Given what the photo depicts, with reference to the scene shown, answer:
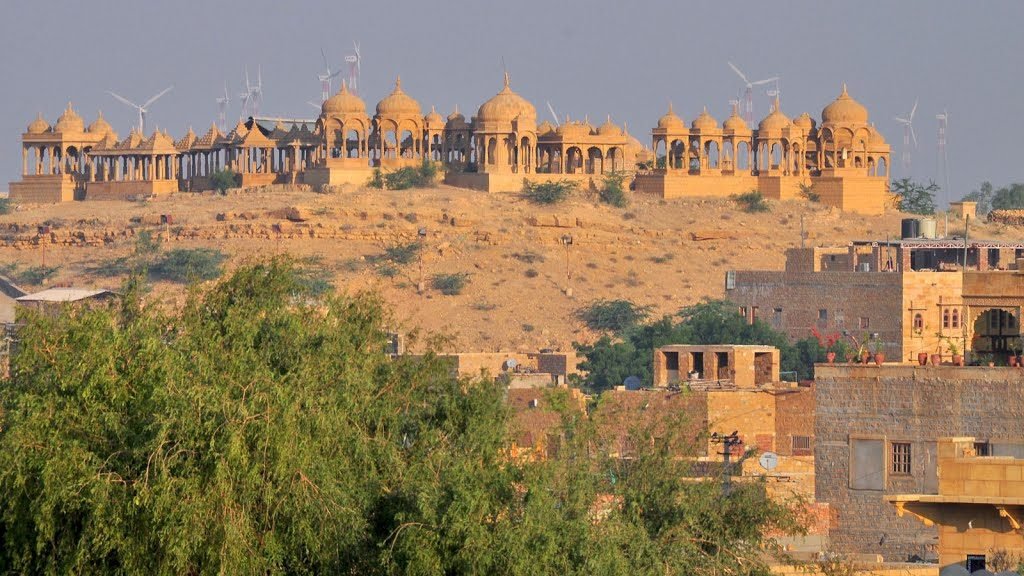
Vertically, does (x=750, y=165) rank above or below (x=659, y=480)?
above

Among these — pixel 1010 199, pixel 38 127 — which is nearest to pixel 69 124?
pixel 38 127

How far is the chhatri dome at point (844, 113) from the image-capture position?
71.1 m

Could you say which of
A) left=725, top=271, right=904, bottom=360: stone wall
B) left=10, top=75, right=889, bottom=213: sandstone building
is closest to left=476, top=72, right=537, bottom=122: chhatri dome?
left=10, top=75, right=889, bottom=213: sandstone building

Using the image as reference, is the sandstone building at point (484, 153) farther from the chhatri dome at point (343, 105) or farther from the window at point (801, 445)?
the window at point (801, 445)

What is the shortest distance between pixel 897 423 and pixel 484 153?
45.6 m

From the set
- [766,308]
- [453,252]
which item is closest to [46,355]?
[766,308]

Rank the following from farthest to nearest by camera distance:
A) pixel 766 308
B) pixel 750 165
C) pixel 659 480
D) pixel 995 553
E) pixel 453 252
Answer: pixel 750 165 → pixel 453 252 → pixel 766 308 → pixel 659 480 → pixel 995 553

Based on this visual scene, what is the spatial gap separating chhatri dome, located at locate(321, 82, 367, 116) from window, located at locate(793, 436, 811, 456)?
39.6 meters

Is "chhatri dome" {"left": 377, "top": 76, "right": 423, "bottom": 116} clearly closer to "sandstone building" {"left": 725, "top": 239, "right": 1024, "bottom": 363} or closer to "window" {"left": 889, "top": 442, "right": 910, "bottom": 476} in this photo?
"sandstone building" {"left": 725, "top": 239, "right": 1024, "bottom": 363}

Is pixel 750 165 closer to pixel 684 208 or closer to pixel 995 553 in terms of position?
pixel 684 208

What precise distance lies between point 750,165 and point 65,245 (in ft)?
62.7

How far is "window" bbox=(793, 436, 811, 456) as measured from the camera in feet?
91.5

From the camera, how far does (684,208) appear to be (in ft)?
218

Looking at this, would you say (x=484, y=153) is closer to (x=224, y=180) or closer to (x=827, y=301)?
(x=224, y=180)
